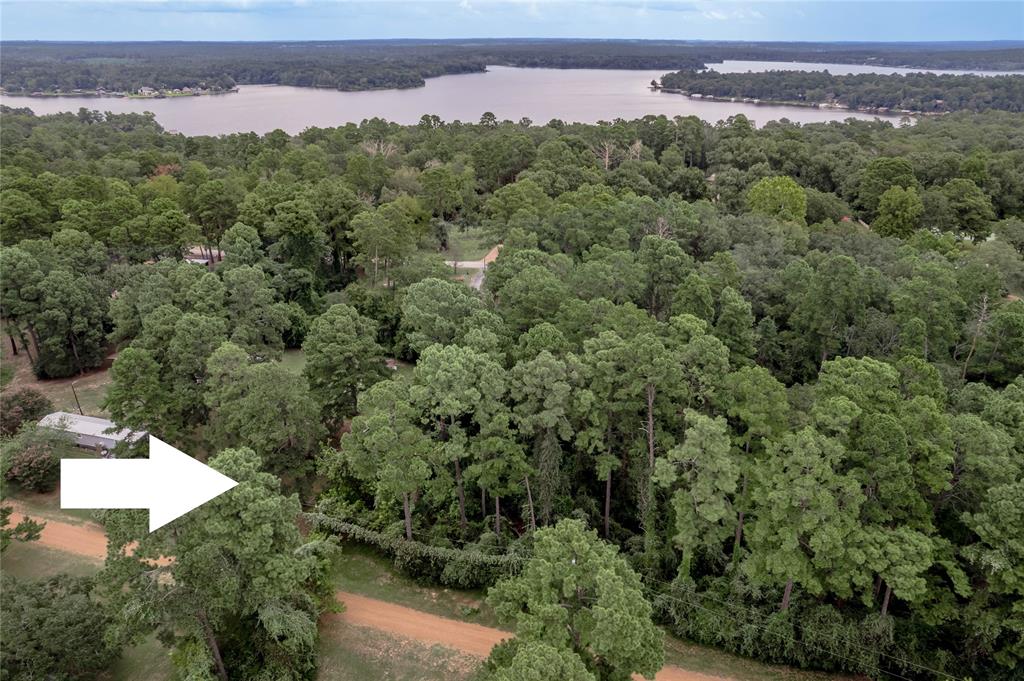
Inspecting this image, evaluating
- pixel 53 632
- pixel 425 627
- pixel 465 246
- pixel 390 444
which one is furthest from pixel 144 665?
pixel 465 246

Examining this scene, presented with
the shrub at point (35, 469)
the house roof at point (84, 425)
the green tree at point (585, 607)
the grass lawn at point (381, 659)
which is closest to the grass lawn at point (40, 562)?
the shrub at point (35, 469)

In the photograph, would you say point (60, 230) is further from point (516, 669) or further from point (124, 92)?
point (124, 92)

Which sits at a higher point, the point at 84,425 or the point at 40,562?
the point at 84,425

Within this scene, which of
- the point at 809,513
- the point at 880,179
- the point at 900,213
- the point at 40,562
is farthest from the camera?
the point at 880,179

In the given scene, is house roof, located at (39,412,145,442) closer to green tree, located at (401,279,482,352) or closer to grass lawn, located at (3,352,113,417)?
grass lawn, located at (3,352,113,417)

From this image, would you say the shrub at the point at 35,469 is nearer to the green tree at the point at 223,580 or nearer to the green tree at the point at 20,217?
the green tree at the point at 223,580

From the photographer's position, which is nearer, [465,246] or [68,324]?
[68,324]

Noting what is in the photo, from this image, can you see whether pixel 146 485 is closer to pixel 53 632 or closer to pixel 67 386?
pixel 53 632
